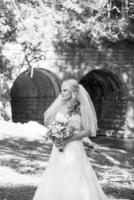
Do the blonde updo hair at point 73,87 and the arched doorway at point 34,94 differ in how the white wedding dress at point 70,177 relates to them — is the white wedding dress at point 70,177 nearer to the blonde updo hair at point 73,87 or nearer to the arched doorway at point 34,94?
the blonde updo hair at point 73,87

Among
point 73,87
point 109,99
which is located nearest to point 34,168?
point 73,87

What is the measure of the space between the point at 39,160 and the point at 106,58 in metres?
15.3

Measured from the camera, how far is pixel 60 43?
25.8 m

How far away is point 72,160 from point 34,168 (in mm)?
5295

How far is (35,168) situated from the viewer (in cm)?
1112

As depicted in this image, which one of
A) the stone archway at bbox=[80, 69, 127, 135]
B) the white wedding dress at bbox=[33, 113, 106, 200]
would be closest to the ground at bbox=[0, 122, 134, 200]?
the white wedding dress at bbox=[33, 113, 106, 200]

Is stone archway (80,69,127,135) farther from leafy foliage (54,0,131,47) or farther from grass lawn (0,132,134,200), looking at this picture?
grass lawn (0,132,134,200)

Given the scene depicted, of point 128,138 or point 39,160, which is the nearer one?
point 39,160

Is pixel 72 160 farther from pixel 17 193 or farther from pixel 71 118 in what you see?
pixel 17 193

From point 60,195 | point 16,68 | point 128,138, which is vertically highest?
point 16,68

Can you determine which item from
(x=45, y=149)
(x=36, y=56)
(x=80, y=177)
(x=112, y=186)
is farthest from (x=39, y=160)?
(x=36, y=56)

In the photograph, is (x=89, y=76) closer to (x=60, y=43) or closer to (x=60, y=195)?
(x=60, y=43)

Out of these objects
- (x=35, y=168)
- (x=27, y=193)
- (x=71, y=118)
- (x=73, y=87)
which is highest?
(x=73, y=87)

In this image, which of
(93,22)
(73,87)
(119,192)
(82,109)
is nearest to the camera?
(73,87)
